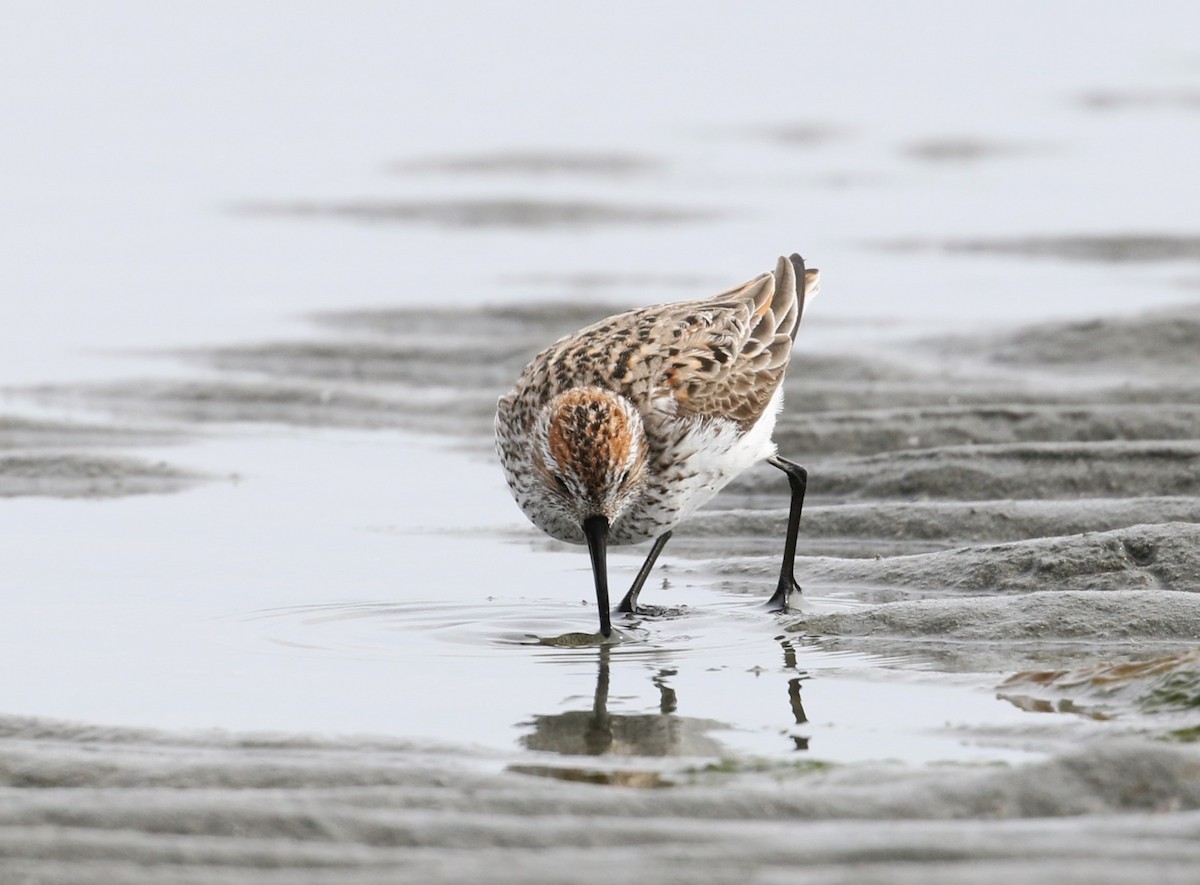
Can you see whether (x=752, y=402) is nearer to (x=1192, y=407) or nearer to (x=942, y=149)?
(x=1192, y=407)

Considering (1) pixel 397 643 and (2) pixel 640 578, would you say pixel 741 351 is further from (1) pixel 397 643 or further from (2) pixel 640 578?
(1) pixel 397 643

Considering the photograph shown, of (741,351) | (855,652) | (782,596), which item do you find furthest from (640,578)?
(855,652)

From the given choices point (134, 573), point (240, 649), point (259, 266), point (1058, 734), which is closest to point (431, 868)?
point (1058, 734)

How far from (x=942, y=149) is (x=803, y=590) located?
17851 millimetres

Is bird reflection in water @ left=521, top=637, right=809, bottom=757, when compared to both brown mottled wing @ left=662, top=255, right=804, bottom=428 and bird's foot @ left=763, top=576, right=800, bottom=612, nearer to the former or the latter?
bird's foot @ left=763, top=576, right=800, bottom=612

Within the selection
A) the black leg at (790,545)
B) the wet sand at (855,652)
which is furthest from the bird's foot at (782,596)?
the wet sand at (855,652)

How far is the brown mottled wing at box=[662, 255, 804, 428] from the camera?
25.6ft

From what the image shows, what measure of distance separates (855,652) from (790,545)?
134cm

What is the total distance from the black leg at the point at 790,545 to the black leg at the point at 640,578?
0.51 metres

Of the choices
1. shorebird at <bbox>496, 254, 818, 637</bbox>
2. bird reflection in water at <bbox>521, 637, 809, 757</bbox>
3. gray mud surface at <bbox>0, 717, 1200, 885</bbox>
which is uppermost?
shorebird at <bbox>496, 254, 818, 637</bbox>

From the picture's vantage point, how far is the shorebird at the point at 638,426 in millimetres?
7094

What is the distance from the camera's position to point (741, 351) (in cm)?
834

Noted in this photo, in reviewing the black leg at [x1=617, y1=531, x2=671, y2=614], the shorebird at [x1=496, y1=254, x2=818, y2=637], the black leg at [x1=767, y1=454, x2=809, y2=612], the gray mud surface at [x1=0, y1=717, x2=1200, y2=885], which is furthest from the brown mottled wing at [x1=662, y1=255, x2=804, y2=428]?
the gray mud surface at [x1=0, y1=717, x2=1200, y2=885]

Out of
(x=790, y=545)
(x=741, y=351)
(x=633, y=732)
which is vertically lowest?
(x=633, y=732)
